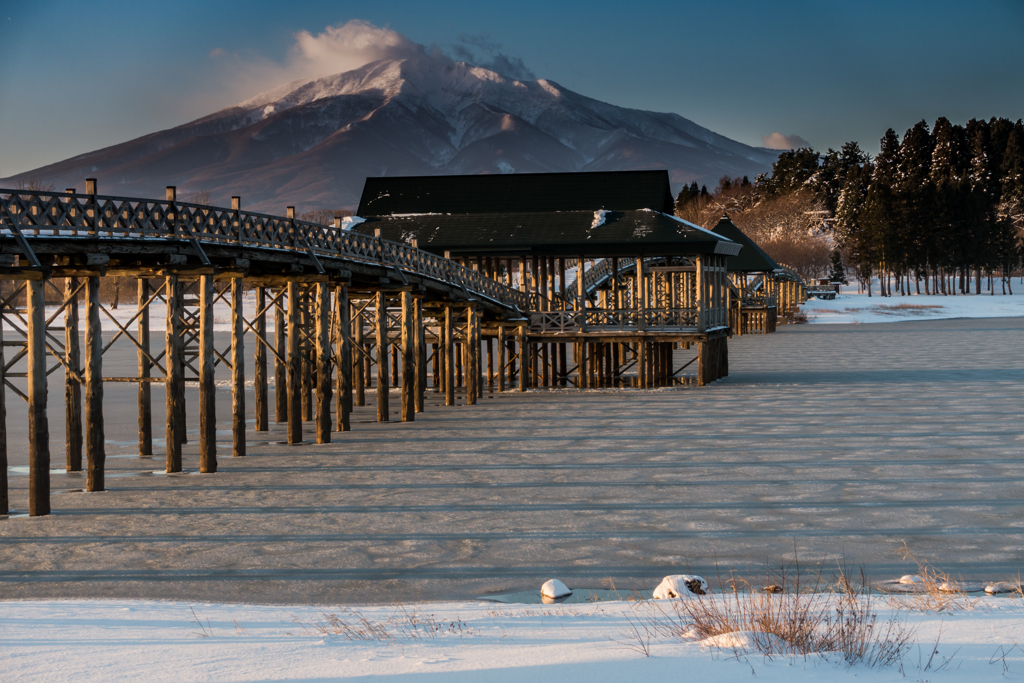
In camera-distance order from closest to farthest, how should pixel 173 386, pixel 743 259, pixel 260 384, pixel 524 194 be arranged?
pixel 173 386 → pixel 260 384 → pixel 524 194 → pixel 743 259

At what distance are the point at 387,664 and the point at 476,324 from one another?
976 inches

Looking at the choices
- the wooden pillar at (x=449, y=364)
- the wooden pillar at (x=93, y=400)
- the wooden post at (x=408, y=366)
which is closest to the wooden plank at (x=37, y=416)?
the wooden pillar at (x=93, y=400)

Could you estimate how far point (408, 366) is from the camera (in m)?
26.4

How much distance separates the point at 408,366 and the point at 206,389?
27.1 ft

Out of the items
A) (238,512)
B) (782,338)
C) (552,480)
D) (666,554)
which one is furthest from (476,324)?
(782,338)

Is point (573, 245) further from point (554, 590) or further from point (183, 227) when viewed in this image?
point (554, 590)

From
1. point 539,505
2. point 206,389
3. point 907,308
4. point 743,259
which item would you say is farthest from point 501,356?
point 907,308

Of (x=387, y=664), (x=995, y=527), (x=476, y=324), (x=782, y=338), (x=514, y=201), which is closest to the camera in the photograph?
(x=387, y=664)

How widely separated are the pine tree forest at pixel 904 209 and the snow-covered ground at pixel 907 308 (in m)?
6.10

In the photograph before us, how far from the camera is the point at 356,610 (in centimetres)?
991

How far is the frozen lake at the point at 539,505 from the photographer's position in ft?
37.6

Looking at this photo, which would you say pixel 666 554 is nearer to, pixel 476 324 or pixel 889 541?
pixel 889 541

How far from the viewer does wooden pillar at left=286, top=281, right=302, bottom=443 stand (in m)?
22.2

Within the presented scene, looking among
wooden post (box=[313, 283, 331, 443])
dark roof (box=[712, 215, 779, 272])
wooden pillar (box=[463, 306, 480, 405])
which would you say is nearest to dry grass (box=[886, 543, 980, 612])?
wooden post (box=[313, 283, 331, 443])
